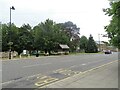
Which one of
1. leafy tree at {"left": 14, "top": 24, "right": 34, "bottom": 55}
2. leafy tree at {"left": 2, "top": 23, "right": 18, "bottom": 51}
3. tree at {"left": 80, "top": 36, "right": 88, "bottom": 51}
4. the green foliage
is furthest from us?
tree at {"left": 80, "top": 36, "right": 88, "bottom": 51}

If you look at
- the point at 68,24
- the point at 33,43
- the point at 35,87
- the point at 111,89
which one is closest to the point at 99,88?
the point at 111,89

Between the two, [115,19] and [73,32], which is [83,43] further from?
[115,19]

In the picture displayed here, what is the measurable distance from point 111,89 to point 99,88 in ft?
1.60

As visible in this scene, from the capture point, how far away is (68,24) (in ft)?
481

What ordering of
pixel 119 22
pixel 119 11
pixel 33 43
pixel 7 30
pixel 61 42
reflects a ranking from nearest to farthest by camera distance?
pixel 119 11 < pixel 119 22 < pixel 7 30 < pixel 33 43 < pixel 61 42

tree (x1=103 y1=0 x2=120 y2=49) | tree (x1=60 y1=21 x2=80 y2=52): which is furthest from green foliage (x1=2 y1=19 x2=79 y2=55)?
tree (x1=103 y1=0 x2=120 y2=49)

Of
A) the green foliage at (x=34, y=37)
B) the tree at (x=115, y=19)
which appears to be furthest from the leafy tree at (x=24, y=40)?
the tree at (x=115, y=19)

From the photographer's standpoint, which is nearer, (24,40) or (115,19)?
(115,19)

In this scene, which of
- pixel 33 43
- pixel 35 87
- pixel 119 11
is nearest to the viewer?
pixel 35 87

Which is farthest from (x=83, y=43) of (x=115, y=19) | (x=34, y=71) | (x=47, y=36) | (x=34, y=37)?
(x=115, y=19)

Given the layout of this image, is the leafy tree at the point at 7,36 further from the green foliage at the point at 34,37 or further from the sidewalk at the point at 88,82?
the sidewalk at the point at 88,82

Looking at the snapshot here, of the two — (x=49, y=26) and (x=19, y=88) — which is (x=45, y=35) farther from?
(x=19, y=88)

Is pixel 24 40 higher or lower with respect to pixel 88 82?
higher

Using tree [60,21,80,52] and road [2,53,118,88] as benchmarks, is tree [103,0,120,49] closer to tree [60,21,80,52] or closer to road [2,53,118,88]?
road [2,53,118,88]
